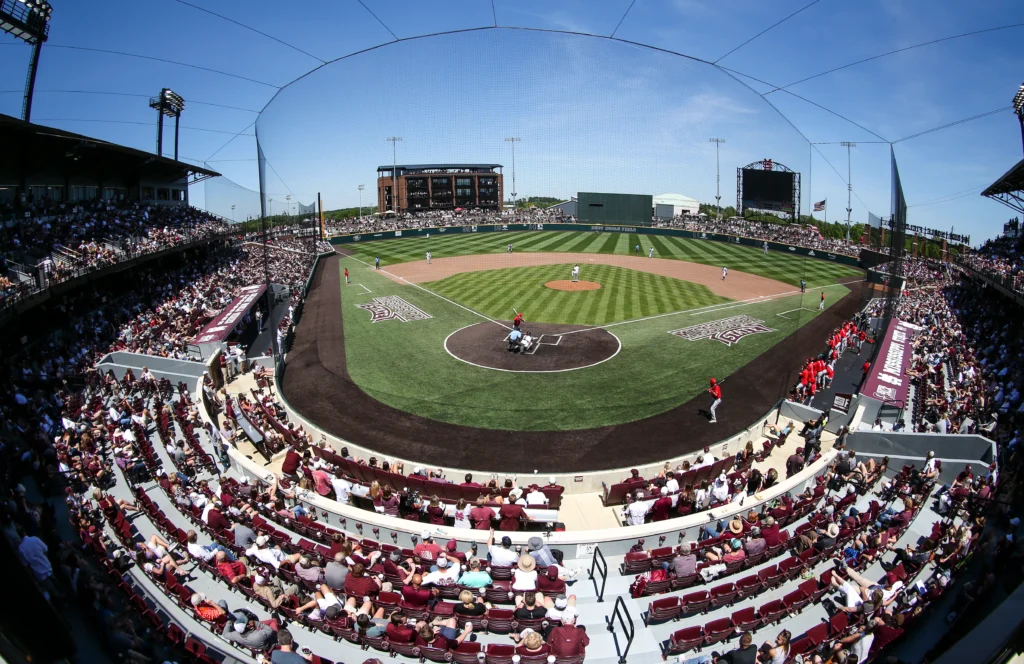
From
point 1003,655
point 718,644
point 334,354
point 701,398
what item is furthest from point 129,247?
point 1003,655

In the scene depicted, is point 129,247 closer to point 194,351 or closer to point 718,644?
point 194,351

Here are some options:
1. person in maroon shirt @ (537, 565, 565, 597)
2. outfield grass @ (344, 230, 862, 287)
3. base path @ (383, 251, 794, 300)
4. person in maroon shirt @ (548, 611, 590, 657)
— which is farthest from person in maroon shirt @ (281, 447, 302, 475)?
outfield grass @ (344, 230, 862, 287)

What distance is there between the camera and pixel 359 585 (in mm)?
8195

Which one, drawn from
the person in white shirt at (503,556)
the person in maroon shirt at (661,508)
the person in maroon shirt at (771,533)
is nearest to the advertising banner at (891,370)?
the person in maroon shirt at (771,533)

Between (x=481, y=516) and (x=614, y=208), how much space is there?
65.7 m

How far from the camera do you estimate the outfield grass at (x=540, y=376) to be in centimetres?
1725

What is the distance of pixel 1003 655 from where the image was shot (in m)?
3.80

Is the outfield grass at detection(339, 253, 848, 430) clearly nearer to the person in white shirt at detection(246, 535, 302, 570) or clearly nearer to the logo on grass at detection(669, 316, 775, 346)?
the logo on grass at detection(669, 316, 775, 346)

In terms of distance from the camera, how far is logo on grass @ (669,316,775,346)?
1024 inches

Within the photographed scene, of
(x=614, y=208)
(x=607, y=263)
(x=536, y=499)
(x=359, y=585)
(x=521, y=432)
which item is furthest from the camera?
(x=614, y=208)

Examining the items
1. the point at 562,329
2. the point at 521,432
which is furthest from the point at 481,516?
the point at 562,329

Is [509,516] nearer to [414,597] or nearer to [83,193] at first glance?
[414,597]

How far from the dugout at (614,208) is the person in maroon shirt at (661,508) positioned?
61.2 meters

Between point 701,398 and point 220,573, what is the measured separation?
50.1ft
